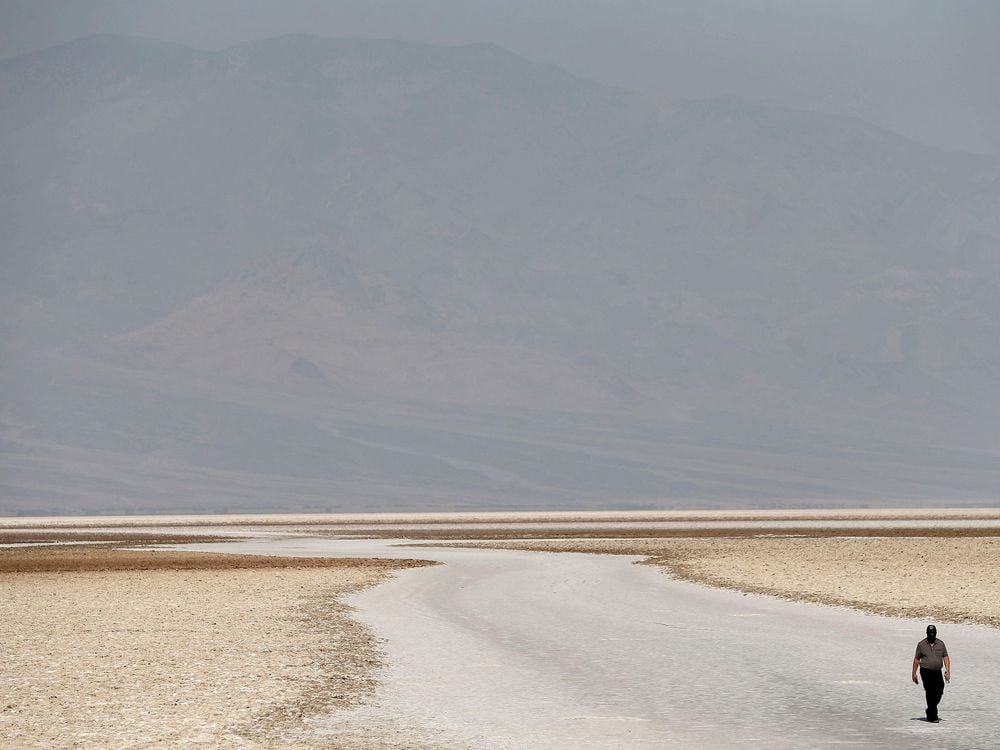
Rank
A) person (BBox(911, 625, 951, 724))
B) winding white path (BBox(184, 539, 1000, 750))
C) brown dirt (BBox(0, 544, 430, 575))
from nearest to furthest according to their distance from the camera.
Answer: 1. person (BBox(911, 625, 951, 724))
2. winding white path (BBox(184, 539, 1000, 750))
3. brown dirt (BBox(0, 544, 430, 575))

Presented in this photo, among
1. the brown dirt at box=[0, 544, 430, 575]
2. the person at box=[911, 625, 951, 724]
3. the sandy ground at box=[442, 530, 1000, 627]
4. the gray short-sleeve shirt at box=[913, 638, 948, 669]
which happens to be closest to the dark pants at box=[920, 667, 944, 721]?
the person at box=[911, 625, 951, 724]

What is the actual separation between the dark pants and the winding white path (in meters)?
0.21

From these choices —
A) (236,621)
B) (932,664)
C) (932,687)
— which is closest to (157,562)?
(236,621)

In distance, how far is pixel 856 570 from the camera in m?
47.0

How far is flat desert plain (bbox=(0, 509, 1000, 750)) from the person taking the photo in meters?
19.1

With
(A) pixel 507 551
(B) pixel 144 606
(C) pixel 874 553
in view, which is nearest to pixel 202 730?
(B) pixel 144 606

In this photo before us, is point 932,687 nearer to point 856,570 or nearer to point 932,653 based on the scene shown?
point 932,653

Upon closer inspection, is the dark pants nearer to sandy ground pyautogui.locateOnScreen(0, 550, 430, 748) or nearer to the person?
the person

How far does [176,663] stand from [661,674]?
7.53m

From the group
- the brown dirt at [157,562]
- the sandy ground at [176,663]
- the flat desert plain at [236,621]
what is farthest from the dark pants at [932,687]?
the brown dirt at [157,562]

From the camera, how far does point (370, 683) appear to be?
2278cm

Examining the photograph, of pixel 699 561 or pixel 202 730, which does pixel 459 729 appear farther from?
pixel 699 561

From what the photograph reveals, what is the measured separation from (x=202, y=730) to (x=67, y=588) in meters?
26.1

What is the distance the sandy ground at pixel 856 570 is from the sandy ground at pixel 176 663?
11461 millimetres
